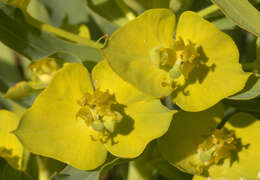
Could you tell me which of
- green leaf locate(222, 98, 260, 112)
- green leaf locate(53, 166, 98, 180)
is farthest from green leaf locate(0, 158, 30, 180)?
green leaf locate(222, 98, 260, 112)

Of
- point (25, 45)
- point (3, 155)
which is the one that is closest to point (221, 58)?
point (25, 45)

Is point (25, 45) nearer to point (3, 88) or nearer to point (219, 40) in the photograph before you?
point (3, 88)

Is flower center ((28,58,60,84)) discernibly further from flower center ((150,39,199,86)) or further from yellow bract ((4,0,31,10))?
flower center ((150,39,199,86))

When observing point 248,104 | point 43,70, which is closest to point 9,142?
point 43,70

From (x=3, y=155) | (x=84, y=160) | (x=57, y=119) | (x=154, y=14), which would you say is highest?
(x=154, y=14)

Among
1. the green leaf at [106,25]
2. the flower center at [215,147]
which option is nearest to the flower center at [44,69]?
the green leaf at [106,25]
